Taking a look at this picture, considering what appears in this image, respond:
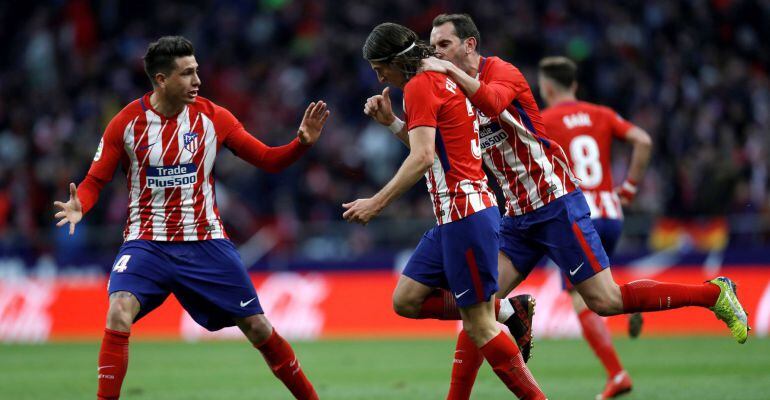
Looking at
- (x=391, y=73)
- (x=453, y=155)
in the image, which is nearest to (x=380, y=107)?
(x=391, y=73)

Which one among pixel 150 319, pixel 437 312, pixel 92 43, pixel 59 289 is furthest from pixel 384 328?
pixel 92 43

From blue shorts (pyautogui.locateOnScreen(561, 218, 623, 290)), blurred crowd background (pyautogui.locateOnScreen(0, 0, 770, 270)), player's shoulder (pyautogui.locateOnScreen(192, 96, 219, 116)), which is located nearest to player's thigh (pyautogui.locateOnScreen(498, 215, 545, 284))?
blue shorts (pyautogui.locateOnScreen(561, 218, 623, 290))

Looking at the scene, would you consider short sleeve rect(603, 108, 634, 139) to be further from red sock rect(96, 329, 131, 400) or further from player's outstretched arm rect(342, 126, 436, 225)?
red sock rect(96, 329, 131, 400)

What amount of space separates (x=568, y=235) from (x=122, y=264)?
2746 mm

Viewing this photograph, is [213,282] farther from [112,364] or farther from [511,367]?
[511,367]

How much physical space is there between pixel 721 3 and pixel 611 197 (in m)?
13.3

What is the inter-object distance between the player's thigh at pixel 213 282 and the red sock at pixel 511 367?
151 centimetres

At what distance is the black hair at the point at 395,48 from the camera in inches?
253

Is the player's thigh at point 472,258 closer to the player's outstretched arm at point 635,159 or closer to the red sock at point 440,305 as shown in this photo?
the red sock at point 440,305

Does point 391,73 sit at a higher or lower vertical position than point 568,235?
higher

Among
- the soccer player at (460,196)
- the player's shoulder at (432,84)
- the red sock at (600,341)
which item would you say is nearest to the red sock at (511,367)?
the soccer player at (460,196)

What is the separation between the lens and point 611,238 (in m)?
9.16

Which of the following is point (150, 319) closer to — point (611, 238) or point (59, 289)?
point (59, 289)

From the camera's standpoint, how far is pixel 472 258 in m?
6.45
